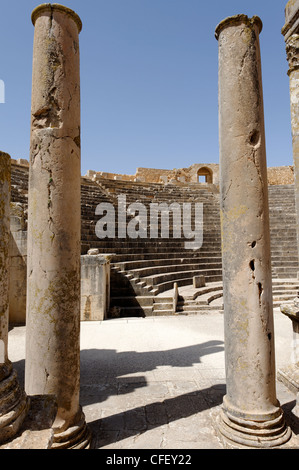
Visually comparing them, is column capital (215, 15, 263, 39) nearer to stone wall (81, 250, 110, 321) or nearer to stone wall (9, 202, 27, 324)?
stone wall (81, 250, 110, 321)

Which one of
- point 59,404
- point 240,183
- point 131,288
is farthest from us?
point 131,288

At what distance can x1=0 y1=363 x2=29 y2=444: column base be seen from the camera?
1.85 metres

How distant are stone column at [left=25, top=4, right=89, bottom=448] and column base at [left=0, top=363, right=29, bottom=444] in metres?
0.49

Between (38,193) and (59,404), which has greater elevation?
(38,193)

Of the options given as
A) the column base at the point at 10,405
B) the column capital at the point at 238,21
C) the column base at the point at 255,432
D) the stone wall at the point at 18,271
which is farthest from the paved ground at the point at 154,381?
the column capital at the point at 238,21

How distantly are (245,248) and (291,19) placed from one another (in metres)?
2.98

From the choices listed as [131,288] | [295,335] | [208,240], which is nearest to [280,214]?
[208,240]

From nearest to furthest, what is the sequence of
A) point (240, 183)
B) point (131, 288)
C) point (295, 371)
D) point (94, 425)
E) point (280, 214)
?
point (240, 183), point (94, 425), point (295, 371), point (131, 288), point (280, 214)

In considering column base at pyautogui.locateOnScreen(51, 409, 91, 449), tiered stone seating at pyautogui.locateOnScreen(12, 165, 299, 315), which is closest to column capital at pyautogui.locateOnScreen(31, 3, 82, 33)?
column base at pyautogui.locateOnScreen(51, 409, 91, 449)

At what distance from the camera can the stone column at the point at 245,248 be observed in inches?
106

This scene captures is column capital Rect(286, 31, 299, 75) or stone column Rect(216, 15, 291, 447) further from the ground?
column capital Rect(286, 31, 299, 75)

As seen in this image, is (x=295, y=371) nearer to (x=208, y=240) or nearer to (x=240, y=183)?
(x=240, y=183)

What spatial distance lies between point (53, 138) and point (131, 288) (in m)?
6.65

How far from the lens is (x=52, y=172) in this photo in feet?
8.93
